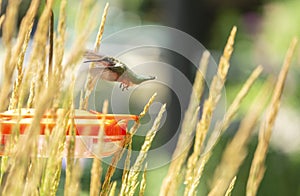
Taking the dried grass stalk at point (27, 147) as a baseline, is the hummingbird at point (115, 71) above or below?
above

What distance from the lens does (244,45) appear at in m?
3.90

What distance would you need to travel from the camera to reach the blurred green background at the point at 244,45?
3.36 meters

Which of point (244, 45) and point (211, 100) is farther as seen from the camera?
point (244, 45)

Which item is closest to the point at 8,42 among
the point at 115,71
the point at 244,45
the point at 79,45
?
the point at 79,45

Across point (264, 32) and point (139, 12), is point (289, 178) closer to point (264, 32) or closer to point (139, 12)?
point (264, 32)

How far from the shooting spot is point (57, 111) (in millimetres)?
772

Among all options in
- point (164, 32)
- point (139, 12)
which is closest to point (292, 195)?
point (164, 32)

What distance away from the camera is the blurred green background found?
11.0 ft

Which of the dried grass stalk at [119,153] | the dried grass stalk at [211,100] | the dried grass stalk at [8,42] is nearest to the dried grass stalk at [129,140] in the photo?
the dried grass stalk at [119,153]

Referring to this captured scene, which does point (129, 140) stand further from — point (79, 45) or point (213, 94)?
point (79, 45)

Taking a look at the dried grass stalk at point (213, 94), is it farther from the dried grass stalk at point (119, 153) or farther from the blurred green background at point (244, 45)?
the blurred green background at point (244, 45)

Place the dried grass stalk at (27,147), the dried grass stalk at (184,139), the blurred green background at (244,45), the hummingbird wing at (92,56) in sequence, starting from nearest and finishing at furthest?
1. the dried grass stalk at (27,147)
2. the dried grass stalk at (184,139)
3. the hummingbird wing at (92,56)
4. the blurred green background at (244,45)

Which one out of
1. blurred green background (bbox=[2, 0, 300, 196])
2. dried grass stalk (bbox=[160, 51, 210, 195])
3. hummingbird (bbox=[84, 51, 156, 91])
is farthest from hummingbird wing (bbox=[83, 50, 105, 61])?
blurred green background (bbox=[2, 0, 300, 196])

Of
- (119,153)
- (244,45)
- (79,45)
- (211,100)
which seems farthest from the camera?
(244,45)
